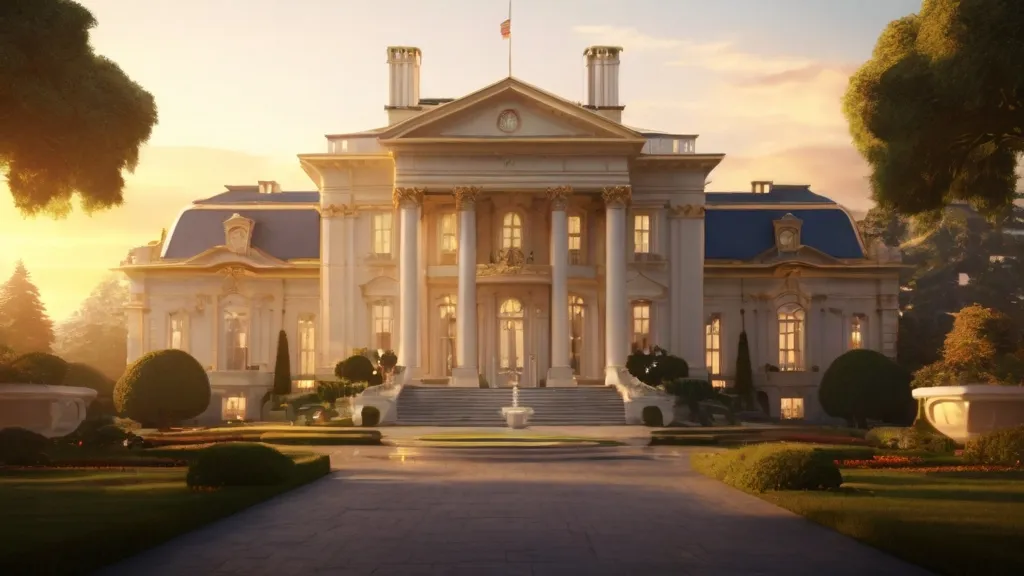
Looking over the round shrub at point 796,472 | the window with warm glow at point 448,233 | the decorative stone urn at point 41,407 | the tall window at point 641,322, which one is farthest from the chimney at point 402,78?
the round shrub at point 796,472

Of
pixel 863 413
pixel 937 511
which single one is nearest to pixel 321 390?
pixel 863 413

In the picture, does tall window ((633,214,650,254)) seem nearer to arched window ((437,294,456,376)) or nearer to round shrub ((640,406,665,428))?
arched window ((437,294,456,376))

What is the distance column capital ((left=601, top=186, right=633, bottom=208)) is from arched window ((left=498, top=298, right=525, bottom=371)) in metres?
6.17

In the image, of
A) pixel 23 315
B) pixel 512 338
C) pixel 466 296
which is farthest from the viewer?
pixel 23 315

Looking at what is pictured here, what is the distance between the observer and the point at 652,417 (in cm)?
4503

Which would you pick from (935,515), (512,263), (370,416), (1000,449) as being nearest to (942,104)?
(1000,449)

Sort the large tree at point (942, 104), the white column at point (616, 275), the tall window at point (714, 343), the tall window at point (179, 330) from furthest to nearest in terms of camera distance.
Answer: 1. the tall window at point (714, 343)
2. the tall window at point (179, 330)
3. the white column at point (616, 275)
4. the large tree at point (942, 104)

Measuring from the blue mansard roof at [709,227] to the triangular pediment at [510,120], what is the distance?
382 inches

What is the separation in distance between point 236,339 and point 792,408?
2485cm

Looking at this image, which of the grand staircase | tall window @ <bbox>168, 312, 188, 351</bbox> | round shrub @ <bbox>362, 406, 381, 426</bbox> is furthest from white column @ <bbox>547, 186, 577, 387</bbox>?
tall window @ <bbox>168, 312, 188, 351</bbox>

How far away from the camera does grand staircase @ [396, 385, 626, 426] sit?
44.9 m

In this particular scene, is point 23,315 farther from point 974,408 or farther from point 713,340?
point 974,408

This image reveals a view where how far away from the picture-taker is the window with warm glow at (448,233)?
177 ft

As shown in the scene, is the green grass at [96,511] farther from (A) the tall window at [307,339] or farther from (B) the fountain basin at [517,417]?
(A) the tall window at [307,339]
